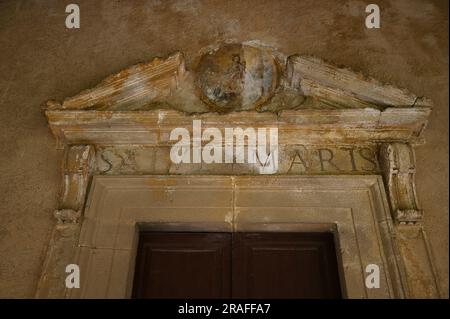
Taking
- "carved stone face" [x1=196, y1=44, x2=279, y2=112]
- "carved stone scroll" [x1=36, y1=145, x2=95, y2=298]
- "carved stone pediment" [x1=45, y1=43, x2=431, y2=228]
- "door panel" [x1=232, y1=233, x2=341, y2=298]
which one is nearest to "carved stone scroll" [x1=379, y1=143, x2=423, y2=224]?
"carved stone pediment" [x1=45, y1=43, x2=431, y2=228]

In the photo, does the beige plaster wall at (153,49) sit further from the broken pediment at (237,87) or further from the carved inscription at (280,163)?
the carved inscription at (280,163)

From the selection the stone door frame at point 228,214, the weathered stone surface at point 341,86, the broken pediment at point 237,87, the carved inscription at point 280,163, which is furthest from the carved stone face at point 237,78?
the stone door frame at point 228,214

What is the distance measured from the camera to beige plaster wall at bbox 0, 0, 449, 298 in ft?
10.2

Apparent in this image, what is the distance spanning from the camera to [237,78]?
3496mm

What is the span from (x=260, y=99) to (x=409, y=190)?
4.10 feet

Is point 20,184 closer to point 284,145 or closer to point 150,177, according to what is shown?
point 150,177

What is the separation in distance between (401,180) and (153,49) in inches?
86.7

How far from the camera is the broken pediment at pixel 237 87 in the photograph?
3254mm

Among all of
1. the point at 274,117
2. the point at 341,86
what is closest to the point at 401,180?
the point at 341,86

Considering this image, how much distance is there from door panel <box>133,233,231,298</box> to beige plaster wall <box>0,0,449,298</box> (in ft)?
2.32

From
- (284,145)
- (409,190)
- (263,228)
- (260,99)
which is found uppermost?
(260,99)

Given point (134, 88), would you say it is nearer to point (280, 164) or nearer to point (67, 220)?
point (67, 220)
